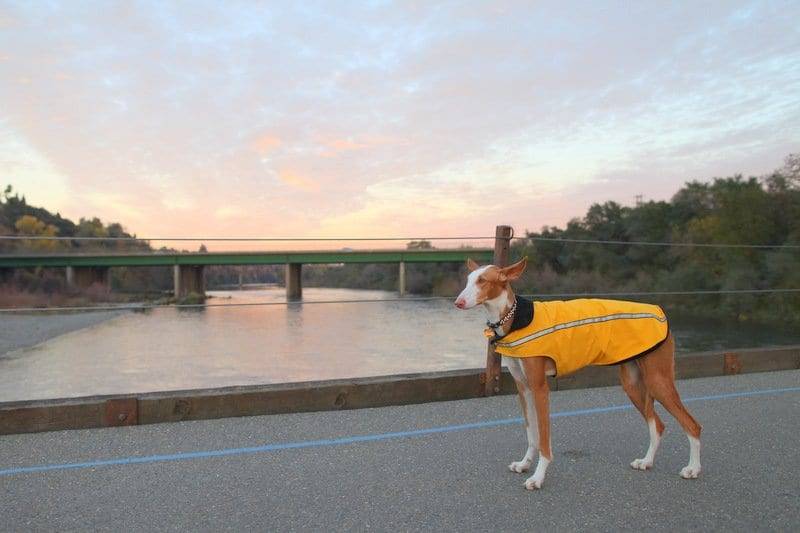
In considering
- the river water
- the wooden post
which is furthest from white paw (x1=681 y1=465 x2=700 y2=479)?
the river water

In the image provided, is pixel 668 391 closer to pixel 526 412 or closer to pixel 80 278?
→ pixel 526 412

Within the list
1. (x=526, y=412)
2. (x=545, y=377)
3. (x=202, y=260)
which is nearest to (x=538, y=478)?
(x=526, y=412)

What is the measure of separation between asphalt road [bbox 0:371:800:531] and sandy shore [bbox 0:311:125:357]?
76.1 ft

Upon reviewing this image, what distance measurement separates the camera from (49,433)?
3.72 meters

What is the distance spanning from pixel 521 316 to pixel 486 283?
0.28 metres

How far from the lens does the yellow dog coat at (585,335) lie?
305cm

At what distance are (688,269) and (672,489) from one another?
102 feet

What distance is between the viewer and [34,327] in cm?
2872

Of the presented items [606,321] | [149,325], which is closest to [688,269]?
[149,325]

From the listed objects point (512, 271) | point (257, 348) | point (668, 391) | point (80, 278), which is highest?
point (512, 271)

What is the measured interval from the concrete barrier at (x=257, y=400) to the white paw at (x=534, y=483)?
5.83 ft

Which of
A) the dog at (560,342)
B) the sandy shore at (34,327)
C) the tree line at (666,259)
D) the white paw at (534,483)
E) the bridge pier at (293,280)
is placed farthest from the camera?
the bridge pier at (293,280)

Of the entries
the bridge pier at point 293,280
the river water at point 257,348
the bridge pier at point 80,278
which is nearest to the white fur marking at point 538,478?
the bridge pier at point 80,278

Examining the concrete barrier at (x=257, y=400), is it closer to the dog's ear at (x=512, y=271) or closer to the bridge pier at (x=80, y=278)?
the dog's ear at (x=512, y=271)
